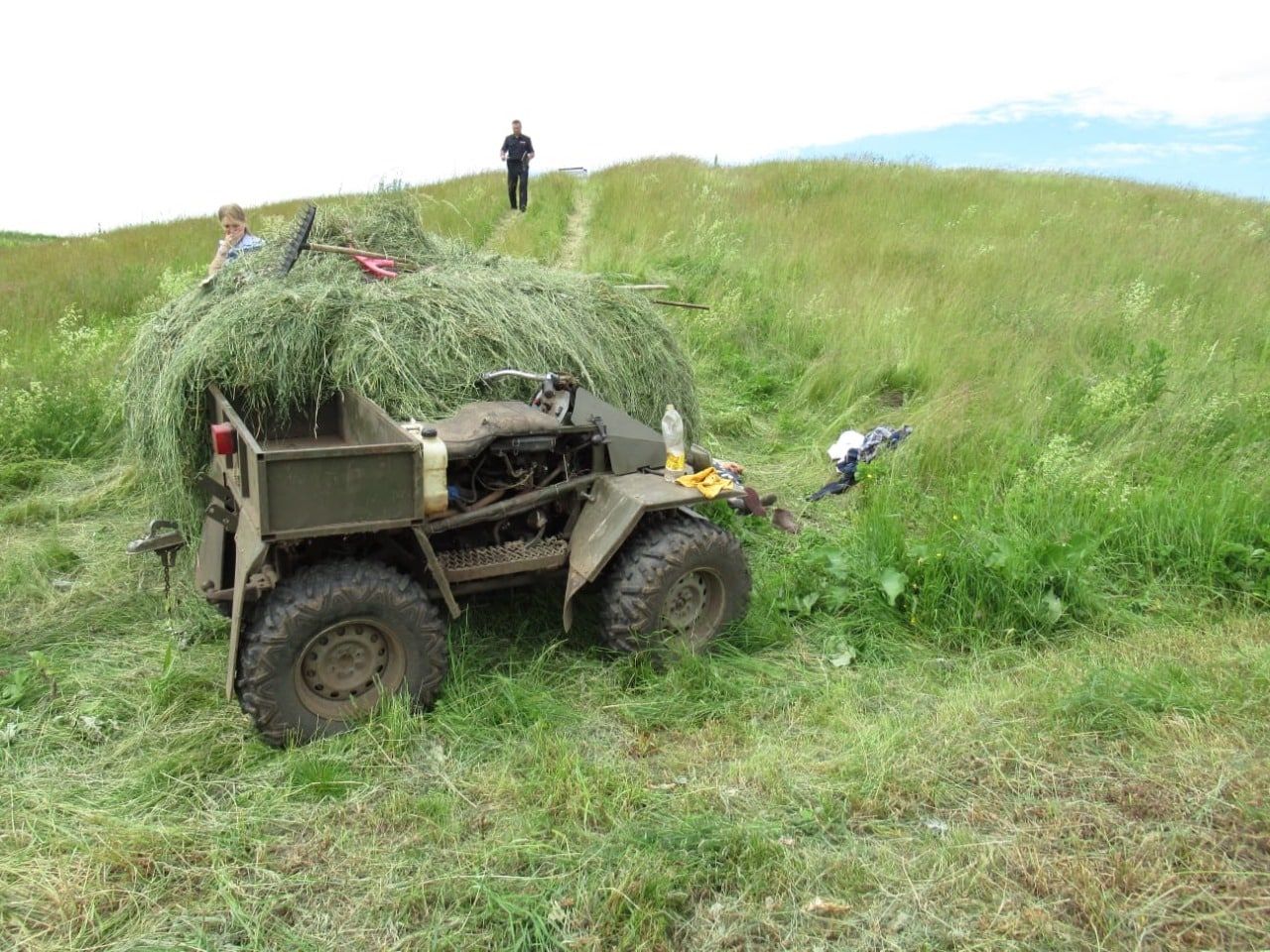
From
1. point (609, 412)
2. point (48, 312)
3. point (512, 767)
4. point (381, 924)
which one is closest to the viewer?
point (381, 924)

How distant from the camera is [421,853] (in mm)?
3033

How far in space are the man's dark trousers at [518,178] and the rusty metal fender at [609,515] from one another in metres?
13.6

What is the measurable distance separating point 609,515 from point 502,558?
1.61ft

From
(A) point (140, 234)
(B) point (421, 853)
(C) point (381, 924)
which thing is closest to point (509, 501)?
(B) point (421, 853)

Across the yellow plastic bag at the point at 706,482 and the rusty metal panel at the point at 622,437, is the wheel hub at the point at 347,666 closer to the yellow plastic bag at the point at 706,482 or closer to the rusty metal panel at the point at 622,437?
the rusty metal panel at the point at 622,437

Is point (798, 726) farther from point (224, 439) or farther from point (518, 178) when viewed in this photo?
point (518, 178)

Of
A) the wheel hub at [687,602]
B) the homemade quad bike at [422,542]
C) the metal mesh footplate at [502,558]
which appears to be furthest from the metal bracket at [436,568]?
the wheel hub at [687,602]

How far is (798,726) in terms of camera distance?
150 inches

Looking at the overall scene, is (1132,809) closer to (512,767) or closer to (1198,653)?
(1198,653)

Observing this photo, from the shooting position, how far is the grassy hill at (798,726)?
277cm

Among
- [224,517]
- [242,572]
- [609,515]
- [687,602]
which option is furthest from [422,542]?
[687,602]

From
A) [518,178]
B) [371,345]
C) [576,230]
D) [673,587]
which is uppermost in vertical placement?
[518,178]

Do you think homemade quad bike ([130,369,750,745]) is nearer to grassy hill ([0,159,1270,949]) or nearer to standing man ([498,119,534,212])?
grassy hill ([0,159,1270,949])

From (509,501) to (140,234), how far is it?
606 inches
